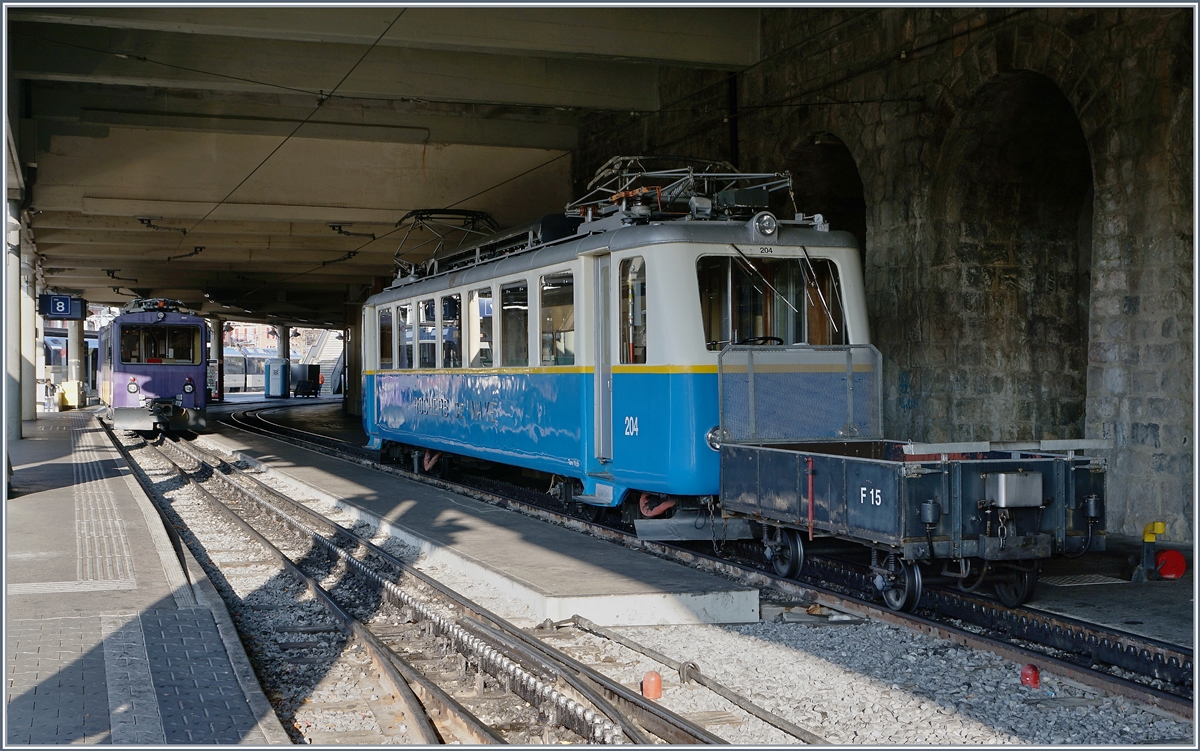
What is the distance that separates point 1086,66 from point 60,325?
82135 mm

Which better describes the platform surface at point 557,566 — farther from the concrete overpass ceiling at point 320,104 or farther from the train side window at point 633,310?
the concrete overpass ceiling at point 320,104

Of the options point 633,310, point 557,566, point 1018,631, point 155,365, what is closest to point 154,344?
→ point 155,365

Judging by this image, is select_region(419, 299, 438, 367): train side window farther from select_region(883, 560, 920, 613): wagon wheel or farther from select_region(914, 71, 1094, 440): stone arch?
select_region(883, 560, 920, 613): wagon wheel

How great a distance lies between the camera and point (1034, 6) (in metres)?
12.5

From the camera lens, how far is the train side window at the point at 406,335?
17.2 m

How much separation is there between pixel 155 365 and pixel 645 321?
20.4 meters

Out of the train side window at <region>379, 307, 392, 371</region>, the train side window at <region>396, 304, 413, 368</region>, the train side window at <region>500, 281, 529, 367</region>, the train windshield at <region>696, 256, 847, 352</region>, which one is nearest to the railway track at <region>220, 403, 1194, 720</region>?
the train windshield at <region>696, 256, 847, 352</region>

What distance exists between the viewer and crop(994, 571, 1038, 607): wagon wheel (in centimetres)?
804

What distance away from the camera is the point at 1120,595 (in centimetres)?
860

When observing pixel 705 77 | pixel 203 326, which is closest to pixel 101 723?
pixel 705 77

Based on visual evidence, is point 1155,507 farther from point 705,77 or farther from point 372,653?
point 705,77

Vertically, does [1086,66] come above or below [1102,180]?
above

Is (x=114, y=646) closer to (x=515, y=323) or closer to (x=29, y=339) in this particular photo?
(x=515, y=323)

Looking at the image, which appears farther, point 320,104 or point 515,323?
point 320,104
